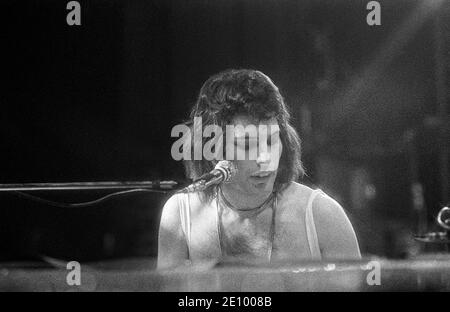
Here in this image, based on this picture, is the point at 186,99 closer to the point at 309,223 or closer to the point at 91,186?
the point at 91,186

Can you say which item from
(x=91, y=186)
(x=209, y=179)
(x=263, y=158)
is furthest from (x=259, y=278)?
(x=91, y=186)

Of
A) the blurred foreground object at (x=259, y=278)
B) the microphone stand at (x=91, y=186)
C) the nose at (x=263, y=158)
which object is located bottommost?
the blurred foreground object at (x=259, y=278)

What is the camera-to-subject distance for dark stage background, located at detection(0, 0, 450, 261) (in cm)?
216

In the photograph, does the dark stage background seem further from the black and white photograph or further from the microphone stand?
the microphone stand

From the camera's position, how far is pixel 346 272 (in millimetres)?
1974

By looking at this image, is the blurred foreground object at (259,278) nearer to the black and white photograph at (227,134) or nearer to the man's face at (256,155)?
the black and white photograph at (227,134)

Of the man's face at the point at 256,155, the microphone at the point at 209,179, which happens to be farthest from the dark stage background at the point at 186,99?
the microphone at the point at 209,179

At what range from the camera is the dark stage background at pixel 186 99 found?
216 cm

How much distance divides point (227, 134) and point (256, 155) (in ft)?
0.43

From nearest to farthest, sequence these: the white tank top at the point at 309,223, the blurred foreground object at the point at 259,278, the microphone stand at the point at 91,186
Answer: the microphone stand at the point at 91,186 < the blurred foreground object at the point at 259,278 < the white tank top at the point at 309,223

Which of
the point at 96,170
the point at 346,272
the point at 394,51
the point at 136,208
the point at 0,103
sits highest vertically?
the point at 394,51
